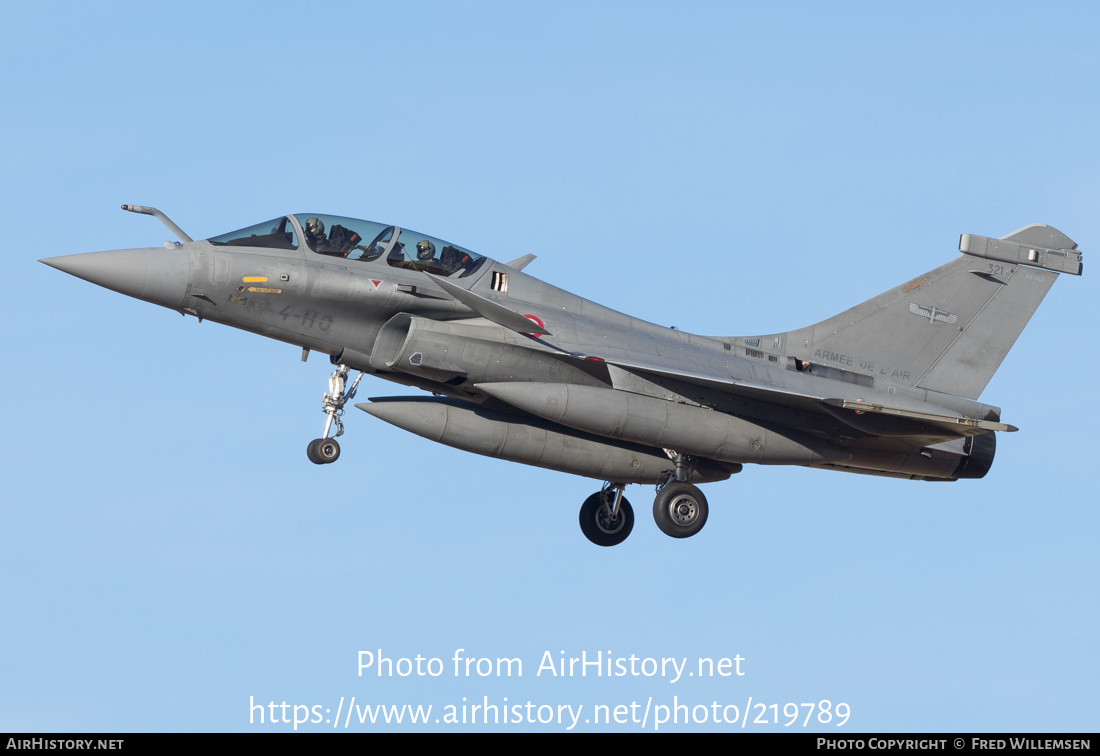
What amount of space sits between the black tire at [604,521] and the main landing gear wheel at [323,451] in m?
4.91

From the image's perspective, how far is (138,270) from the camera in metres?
17.0

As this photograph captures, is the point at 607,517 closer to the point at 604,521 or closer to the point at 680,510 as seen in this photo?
the point at 604,521

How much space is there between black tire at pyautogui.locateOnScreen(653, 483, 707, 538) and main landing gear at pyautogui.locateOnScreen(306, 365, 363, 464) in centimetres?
460

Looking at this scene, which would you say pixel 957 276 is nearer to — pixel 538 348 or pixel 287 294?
pixel 538 348

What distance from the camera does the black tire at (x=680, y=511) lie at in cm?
1881

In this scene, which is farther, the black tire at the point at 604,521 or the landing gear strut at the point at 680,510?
the black tire at the point at 604,521

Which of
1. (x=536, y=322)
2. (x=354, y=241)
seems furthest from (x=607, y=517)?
(x=354, y=241)

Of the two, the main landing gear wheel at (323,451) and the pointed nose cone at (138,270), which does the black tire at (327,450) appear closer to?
the main landing gear wheel at (323,451)

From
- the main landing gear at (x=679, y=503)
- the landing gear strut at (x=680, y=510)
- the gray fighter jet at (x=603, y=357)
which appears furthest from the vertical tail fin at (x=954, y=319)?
the landing gear strut at (x=680, y=510)

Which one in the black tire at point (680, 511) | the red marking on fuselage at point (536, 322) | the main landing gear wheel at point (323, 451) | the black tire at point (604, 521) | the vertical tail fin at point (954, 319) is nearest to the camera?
→ the main landing gear wheel at point (323, 451)

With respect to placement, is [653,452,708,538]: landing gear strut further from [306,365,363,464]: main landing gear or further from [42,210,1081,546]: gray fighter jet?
[306,365,363,464]: main landing gear

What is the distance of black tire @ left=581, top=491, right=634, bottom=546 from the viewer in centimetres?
2089

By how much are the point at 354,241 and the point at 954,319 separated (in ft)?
31.1

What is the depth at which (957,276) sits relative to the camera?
21.1 m
